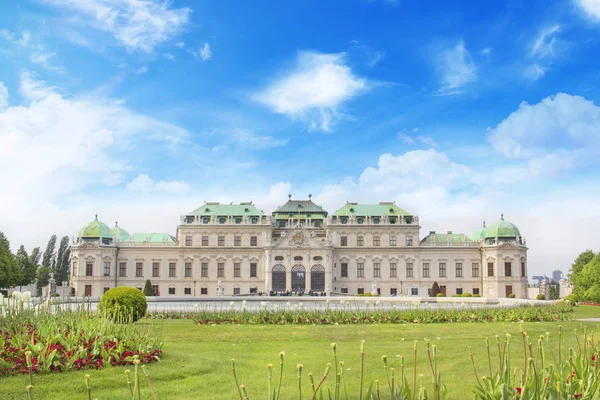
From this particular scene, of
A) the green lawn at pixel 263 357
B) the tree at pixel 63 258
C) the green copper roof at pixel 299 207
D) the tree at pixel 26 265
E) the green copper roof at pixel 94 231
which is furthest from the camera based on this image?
the tree at pixel 63 258

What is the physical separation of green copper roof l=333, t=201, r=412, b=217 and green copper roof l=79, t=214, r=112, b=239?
30259 millimetres

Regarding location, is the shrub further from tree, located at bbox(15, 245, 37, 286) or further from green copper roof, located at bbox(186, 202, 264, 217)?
tree, located at bbox(15, 245, 37, 286)

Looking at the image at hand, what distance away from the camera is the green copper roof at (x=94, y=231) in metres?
76.6

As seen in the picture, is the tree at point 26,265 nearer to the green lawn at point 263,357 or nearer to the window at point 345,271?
the window at point 345,271

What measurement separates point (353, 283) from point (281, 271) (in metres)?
9.50

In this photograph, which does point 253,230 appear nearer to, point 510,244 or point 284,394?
point 510,244

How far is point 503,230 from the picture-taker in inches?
2943

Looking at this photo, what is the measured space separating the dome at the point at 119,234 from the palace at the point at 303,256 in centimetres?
177

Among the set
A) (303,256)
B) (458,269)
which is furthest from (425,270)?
(303,256)

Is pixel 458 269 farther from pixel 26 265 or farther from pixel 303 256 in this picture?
pixel 26 265

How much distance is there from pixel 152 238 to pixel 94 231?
26.2 ft

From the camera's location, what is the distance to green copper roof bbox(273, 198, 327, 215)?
82.1 meters

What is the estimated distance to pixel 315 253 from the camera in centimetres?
7462

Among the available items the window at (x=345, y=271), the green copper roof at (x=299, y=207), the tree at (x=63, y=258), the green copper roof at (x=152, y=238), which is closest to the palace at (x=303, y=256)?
the window at (x=345, y=271)
